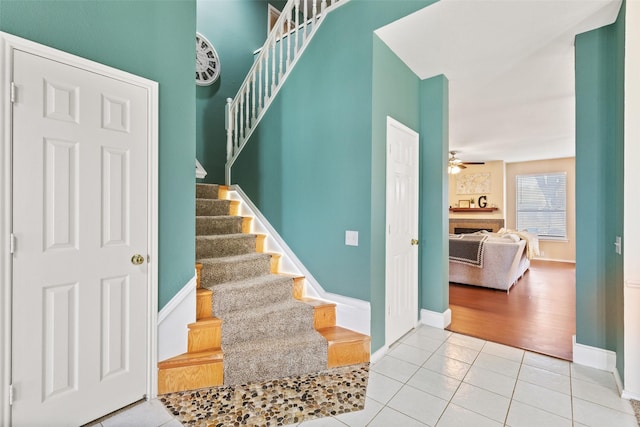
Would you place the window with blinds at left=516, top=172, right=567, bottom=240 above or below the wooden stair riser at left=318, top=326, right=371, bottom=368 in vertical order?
above

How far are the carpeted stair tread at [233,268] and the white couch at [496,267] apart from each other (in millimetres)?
3546

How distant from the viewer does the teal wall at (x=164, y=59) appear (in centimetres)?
173

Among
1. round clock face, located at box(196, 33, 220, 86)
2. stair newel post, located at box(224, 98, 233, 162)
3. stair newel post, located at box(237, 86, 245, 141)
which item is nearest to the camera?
stair newel post, located at box(237, 86, 245, 141)

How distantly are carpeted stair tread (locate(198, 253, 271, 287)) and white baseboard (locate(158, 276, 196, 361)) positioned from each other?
37 cm

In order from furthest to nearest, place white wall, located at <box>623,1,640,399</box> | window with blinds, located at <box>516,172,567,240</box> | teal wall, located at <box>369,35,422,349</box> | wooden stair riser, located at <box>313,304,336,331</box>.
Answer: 1. window with blinds, located at <box>516,172,567,240</box>
2. wooden stair riser, located at <box>313,304,336,331</box>
3. teal wall, located at <box>369,35,422,349</box>
4. white wall, located at <box>623,1,640,399</box>

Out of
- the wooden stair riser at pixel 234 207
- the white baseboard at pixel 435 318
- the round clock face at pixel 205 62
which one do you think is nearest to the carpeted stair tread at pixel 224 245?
the wooden stair riser at pixel 234 207

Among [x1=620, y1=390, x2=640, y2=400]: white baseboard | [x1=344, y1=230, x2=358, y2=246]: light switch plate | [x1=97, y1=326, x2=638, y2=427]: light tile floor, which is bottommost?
[x1=97, y1=326, x2=638, y2=427]: light tile floor

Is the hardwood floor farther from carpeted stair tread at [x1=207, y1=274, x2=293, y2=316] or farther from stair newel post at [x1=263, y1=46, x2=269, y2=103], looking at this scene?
stair newel post at [x1=263, y1=46, x2=269, y2=103]

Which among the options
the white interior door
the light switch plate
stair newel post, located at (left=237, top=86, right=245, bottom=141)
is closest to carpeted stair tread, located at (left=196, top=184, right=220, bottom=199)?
stair newel post, located at (left=237, top=86, right=245, bottom=141)

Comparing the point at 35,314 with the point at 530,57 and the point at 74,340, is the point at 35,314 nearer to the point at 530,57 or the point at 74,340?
the point at 74,340

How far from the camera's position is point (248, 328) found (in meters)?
2.43

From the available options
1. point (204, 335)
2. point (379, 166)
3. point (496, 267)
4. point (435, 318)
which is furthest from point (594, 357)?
point (204, 335)

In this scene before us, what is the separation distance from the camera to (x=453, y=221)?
364 inches

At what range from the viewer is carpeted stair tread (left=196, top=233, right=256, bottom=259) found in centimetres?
292
